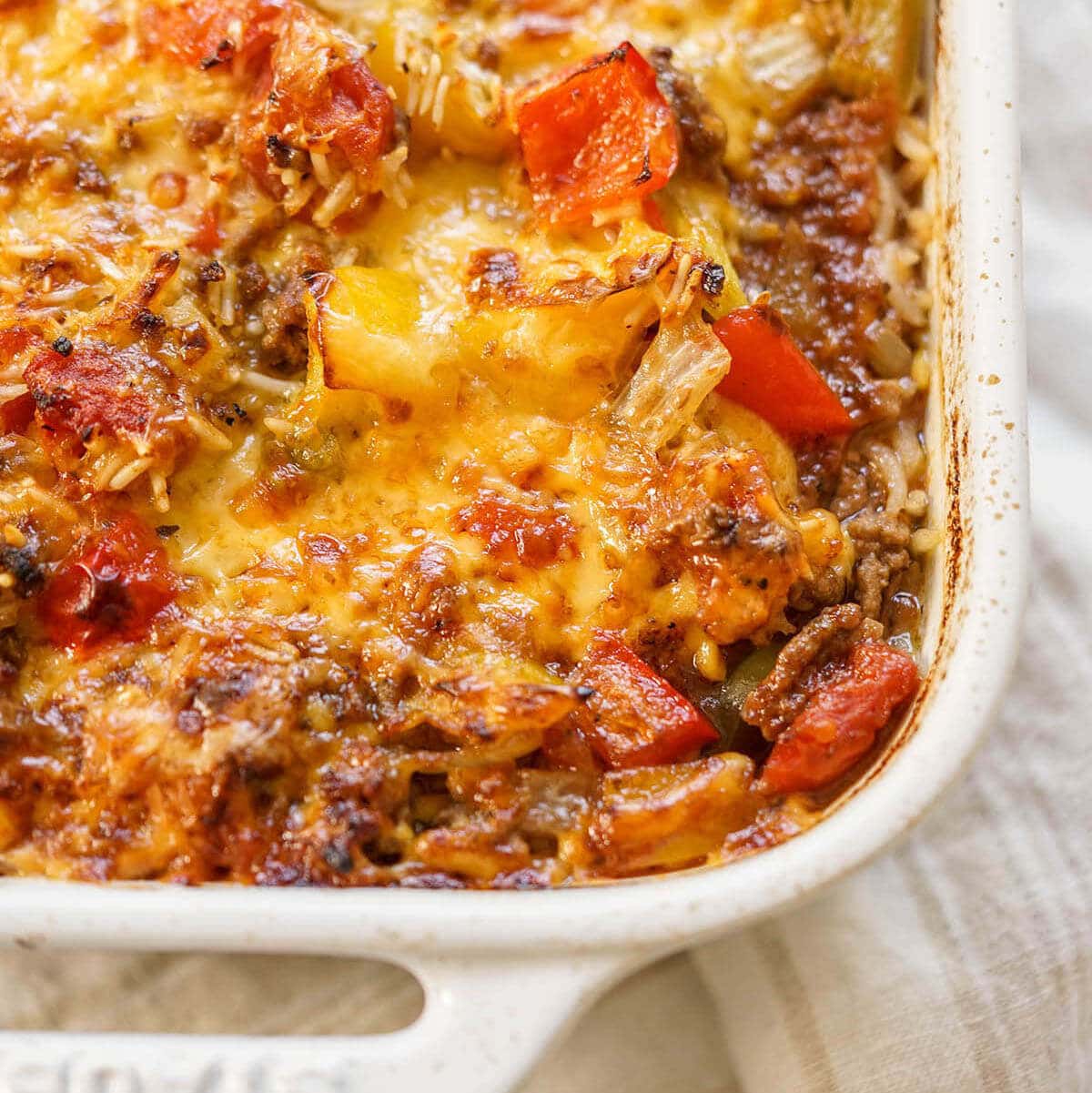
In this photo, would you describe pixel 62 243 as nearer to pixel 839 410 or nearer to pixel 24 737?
pixel 24 737

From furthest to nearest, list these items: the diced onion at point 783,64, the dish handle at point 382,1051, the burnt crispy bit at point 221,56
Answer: the diced onion at point 783,64 → the burnt crispy bit at point 221,56 → the dish handle at point 382,1051

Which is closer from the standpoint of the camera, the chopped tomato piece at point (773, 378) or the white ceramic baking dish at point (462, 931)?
the white ceramic baking dish at point (462, 931)

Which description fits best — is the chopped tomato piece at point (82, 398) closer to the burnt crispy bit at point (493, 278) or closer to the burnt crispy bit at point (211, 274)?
the burnt crispy bit at point (211, 274)

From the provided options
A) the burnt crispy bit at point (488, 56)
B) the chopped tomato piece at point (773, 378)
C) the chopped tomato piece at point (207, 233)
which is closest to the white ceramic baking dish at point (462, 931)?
the chopped tomato piece at point (773, 378)

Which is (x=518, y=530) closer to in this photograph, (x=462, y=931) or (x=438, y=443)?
(x=438, y=443)

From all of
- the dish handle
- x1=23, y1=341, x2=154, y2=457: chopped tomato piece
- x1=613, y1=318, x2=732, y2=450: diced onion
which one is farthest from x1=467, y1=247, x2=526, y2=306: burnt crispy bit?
the dish handle

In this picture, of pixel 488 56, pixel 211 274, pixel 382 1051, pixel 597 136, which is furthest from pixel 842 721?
pixel 488 56
